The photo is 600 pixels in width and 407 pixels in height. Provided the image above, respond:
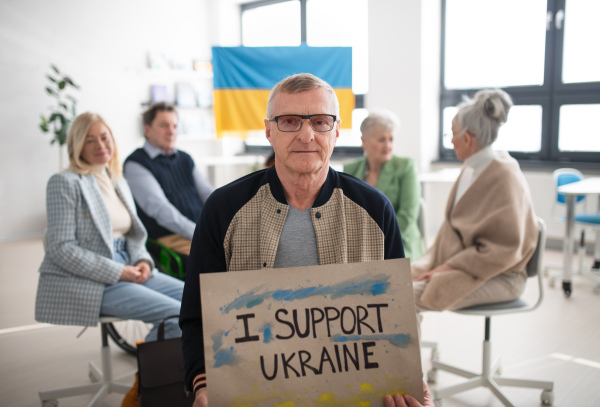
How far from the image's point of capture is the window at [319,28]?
271 inches

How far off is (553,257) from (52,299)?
444 cm

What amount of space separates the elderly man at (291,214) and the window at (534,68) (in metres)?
4.62

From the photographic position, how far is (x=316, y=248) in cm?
130

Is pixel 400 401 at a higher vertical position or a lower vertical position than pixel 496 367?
higher

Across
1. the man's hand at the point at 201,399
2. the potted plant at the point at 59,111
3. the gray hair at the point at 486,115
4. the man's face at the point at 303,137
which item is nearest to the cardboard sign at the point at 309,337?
the man's hand at the point at 201,399

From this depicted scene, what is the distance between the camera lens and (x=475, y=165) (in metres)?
2.35

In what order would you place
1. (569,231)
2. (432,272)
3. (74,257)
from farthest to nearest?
(569,231)
(432,272)
(74,257)

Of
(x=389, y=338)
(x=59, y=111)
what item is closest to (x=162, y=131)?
(x=389, y=338)

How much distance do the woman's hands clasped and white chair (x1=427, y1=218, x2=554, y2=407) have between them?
139 centimetres

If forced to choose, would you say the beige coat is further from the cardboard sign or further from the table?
the table

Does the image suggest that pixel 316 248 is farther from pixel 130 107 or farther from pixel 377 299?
pixel 130 107

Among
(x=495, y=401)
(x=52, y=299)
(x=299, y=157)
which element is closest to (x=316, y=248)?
(x=299, y=157)

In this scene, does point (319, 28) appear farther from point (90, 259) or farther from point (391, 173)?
point (90, 259)

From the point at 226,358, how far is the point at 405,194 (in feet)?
6.74
